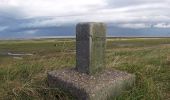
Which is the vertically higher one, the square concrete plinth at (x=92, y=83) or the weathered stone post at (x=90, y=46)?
the weathered stone post at (x=90, y=46)

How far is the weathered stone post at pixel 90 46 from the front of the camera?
26.9 ft

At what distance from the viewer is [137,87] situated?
8547 millimetres

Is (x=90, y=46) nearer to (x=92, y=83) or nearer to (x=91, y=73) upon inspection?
(x=91, y=73)

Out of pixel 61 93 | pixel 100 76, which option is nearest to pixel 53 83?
pixel 61 93

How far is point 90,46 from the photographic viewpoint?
820 centimetres

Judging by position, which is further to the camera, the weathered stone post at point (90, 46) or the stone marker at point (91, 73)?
the weathered stone post at point (90, 46)

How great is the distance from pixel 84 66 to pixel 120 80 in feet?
2.70

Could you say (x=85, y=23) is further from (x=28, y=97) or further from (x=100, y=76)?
(x=28, y=97)

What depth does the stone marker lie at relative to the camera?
783cm

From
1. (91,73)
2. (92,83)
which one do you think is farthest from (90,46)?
(92,83)

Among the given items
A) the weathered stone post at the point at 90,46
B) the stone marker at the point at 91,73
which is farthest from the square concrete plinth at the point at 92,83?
the weathered stone post at the point at 90,46

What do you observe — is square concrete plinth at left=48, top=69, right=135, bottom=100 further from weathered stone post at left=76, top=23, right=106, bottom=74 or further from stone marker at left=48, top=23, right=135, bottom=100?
weathered stone post at left=76, top=23, right=106, bottom=74

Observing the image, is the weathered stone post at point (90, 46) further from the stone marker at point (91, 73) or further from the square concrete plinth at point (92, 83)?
the square concrete plinth at point (92, 83)

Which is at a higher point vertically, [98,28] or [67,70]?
[98,28]
